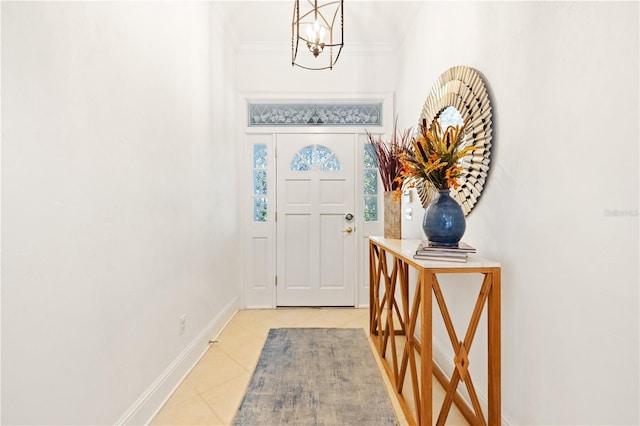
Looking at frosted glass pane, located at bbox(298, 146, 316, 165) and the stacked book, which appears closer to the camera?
the stacked book

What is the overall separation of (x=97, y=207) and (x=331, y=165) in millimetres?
2453

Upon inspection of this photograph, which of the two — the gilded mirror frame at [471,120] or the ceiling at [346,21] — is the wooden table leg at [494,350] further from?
the ceiling at [346,21]

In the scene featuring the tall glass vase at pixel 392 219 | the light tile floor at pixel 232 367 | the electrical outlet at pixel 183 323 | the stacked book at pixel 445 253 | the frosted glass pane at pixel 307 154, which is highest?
the frosted glass pane at pixel 307 154

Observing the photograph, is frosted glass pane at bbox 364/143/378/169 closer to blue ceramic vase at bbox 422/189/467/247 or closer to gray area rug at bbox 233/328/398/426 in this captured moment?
gray area rug at bbox 233/328/398/426

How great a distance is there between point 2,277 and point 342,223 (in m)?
2.82

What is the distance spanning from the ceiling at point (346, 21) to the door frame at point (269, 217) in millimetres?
553

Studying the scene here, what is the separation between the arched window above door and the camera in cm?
346

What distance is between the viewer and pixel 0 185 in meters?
0.90

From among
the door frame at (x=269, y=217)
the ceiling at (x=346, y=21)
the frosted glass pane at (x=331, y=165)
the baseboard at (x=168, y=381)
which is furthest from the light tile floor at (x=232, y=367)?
the ceiling at (x=346, y=21)

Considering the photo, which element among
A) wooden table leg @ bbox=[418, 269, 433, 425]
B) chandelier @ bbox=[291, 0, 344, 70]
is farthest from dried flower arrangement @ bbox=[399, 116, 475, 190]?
chandelier @ bbox=[291, 0, 344, 70]

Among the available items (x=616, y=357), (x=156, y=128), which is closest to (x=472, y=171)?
(x=616, y=357)

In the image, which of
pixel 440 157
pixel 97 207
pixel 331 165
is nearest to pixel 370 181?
pixel 331 165

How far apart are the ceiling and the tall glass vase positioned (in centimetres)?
166

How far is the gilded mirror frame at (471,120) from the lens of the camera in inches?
62.9
